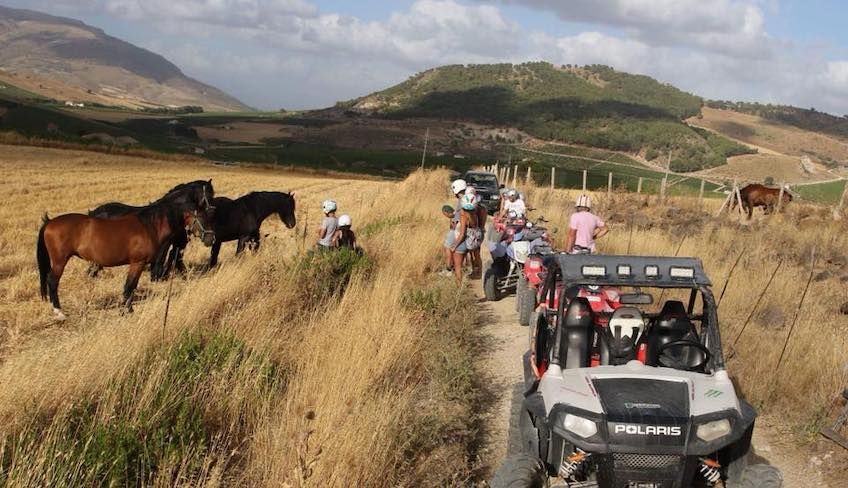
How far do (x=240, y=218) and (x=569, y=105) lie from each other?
352 feet

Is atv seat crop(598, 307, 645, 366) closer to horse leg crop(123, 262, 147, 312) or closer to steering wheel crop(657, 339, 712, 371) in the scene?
steering wheel crop(657, 339, 712, 371)

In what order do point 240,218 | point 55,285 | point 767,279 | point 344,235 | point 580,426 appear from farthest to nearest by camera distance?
point 240,218
point 767,279
point 344,235
point 55,285
point 580,426

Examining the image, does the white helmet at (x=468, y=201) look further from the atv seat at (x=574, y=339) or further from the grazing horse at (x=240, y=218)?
the atv seat at (x=574, y=339)

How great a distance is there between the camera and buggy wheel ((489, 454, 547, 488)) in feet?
14.5

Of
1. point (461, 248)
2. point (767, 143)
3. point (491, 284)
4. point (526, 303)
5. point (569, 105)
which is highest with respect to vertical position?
point (569, 105)

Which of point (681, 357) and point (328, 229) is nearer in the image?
point (681, 357)

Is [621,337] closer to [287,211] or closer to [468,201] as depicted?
[468,201]

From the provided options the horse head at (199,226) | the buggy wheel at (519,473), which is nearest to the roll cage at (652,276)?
the buggy wheel at (519,473)

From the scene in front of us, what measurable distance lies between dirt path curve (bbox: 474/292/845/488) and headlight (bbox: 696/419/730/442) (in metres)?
1.48

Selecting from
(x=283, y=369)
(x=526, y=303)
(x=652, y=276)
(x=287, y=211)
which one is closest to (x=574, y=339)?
(x=652, y=276)

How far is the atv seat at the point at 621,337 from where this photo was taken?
17.1 ft

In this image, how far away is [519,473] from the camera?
448 centimetres

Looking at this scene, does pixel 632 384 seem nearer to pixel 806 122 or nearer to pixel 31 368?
pixel 31 368

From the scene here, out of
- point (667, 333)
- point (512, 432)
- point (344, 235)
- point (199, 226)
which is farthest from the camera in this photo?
point (344, 235)
